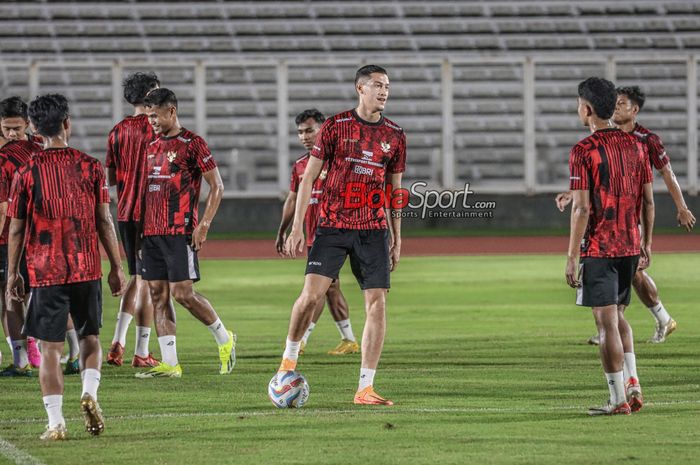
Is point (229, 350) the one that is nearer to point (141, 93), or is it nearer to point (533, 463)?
point (141, 93)

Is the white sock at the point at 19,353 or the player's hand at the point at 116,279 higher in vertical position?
the player's hand at the point at 116,279

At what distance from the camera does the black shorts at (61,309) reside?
727cm

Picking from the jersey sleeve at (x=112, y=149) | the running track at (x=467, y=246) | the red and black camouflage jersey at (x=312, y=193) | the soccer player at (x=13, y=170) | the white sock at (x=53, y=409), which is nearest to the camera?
the white sock at (x=53, y=409)

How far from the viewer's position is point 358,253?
337 inches

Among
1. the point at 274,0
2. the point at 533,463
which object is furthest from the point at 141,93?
the point at 274,0

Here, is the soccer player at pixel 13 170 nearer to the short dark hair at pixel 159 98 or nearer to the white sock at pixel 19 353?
the white sock at pixel 19 353

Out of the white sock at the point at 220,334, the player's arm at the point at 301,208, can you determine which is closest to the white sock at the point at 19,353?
the white sock at the point at 220,334

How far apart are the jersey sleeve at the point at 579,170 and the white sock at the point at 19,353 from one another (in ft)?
14.7

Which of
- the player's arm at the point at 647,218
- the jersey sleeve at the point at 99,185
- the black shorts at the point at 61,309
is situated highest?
the jersey sleeve at the point at 99,185

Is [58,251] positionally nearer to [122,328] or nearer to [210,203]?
[210,203]

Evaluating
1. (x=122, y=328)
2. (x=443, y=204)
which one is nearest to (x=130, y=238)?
(x=122, y=328)

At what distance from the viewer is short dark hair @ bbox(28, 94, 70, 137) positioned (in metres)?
7.26

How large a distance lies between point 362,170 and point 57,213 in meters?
2.04

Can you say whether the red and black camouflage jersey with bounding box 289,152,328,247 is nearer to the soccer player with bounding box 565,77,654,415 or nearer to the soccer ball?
the soccer ball
